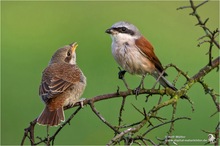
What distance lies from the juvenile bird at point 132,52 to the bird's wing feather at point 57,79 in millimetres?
491

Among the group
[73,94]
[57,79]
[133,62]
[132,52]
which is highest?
[132,52]

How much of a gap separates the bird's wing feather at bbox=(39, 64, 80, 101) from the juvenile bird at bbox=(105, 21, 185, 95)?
0.49m

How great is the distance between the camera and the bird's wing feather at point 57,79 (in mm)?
5180

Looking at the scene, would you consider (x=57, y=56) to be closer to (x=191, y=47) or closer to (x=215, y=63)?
(x=215, y=63)

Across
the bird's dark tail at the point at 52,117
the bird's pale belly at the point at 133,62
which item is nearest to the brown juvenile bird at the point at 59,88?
the bird's dark tail at the point at 52,117

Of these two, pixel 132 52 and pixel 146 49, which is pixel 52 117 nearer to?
pixel 132 52

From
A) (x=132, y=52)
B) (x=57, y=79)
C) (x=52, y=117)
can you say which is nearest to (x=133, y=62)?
(x=132, y=52)

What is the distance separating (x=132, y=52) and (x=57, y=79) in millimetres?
955

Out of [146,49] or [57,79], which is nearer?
[57,79]

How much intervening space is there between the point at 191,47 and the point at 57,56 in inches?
276

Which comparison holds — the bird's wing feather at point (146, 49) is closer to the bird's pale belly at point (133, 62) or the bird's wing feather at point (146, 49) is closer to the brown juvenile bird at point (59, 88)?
the bird's pale belly at point (133, 62)

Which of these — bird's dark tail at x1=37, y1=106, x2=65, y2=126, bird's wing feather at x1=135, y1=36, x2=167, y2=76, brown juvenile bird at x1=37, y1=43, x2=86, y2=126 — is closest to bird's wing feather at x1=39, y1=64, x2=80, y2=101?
brown juvenile bird at x1=37, y1=43, x2=86, y2=126

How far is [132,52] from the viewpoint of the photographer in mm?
5977

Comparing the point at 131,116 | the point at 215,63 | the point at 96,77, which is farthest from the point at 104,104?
the point at 215,63
